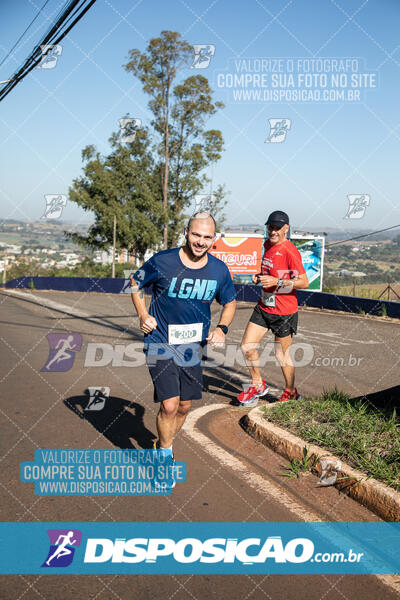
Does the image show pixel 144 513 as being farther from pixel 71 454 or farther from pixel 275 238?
pixel 275 238

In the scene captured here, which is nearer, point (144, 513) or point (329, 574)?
point (329, 574)

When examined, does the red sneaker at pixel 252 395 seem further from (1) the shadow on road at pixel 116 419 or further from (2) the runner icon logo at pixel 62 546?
(2) the runner icon logo at pixel 62 546

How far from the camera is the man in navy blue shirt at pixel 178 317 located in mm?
4098

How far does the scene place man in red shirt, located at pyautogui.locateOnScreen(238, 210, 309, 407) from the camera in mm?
5938

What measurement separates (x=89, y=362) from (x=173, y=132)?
122 feet

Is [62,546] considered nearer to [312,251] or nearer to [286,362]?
[286,362]

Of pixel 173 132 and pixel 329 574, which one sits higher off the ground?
pixel 173 132

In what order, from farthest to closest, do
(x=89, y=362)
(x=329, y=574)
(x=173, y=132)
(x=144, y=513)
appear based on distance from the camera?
(x=173, y=132) → (x=89, y=362) → (x=144, y=513) → (x=329, y=574)

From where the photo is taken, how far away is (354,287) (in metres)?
22.6

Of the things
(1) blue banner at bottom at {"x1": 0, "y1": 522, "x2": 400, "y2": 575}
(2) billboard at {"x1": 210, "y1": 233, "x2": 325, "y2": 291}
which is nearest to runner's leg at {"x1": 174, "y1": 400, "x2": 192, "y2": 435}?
(1) blue banner at bottom at {"x1": 0, "y1": 522, "x2": 400, "y2": 575}

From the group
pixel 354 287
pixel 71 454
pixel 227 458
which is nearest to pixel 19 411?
pixel 71 454

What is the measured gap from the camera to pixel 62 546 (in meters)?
3.25

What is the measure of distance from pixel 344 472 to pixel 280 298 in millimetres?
2430

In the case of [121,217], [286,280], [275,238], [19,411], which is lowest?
[19,411]
